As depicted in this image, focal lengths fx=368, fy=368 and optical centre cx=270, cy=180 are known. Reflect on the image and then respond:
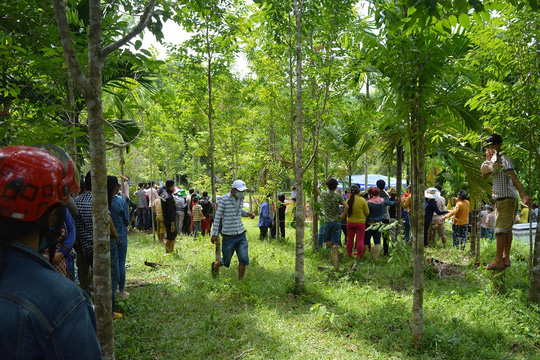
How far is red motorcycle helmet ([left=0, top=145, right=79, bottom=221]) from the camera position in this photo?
1341 mm

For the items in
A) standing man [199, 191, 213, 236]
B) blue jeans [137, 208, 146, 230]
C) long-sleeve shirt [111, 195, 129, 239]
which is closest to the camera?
long-sleeve shirt [111, 195, 129, 239]

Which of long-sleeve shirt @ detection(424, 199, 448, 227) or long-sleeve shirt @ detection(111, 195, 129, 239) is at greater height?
long-sleeve shirt @ detection(111, 195, 129, 239)

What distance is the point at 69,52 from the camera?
2830mm

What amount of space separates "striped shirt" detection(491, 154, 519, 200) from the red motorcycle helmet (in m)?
6.30

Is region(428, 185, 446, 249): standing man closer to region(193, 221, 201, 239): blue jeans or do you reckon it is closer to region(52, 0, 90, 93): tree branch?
region(193, 221, 201, 239): blue jeans

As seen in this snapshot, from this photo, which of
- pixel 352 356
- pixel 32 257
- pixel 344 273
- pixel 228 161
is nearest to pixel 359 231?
pixel 344 273

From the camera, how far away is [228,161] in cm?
1888

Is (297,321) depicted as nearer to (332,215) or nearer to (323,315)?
(323,315)

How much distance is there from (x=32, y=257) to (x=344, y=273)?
7338 mm

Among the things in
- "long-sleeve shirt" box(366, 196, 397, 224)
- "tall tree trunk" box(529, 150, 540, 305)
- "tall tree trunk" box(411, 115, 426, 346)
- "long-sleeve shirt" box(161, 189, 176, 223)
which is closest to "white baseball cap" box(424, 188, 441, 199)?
"long-sleeve shirt" box(366, 196, 397, 224)

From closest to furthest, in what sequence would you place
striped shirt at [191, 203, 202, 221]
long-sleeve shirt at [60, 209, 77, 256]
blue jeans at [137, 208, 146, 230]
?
1. long-sleeve shirt at [60, 209, 77, 256]
2. striped shirt at [191, 203, 202, 221]
3. blue jeans at [137, 208, 146, 230]

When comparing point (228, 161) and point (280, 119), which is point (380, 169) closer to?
point (228, 161)

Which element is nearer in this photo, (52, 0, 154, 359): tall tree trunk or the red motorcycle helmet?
the red motorcycle helmet

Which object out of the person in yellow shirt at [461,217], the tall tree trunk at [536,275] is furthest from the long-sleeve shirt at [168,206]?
the person in yellow shirt at [461,217]
